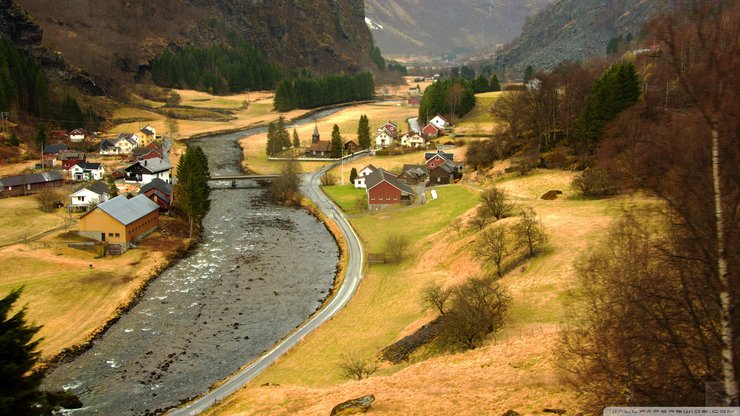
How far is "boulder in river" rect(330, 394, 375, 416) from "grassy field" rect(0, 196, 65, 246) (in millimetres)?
40741

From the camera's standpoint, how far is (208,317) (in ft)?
127

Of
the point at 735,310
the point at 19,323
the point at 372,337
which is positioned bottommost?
the point at 372,337

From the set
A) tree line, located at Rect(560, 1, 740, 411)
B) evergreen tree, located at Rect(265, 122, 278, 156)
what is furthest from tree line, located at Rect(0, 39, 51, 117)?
tree line, located at Rect(560, 1, 740, 411)

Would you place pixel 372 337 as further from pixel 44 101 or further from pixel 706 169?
pixel 44 101

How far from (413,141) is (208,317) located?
67.2 meters

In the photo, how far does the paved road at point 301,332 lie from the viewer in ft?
90.9

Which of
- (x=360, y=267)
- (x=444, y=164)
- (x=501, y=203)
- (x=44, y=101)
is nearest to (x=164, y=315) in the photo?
(x=360, y=267)

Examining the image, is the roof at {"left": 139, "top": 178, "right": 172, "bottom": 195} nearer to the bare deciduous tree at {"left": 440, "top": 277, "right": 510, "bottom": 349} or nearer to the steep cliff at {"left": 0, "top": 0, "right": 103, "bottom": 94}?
the bare deciduous tree at {"left": 440, "top": 277, "right": 510, "bottom": 349}

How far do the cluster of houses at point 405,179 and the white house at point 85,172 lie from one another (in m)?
34.5

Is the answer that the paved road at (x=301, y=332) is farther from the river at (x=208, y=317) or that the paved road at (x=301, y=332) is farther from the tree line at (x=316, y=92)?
the tree line at (x=316, y=92)

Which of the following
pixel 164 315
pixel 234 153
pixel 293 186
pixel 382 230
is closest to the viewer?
pixel 164 315

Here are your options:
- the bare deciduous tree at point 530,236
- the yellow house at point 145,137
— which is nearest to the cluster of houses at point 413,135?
the yellow house at point 145,137

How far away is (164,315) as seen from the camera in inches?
1537

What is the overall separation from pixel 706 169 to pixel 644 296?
2.58 meters
